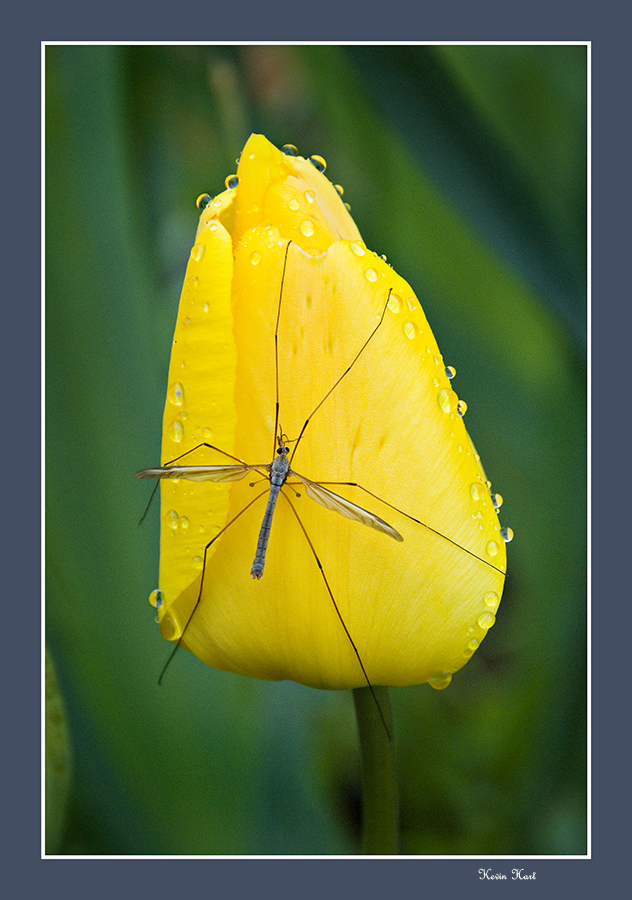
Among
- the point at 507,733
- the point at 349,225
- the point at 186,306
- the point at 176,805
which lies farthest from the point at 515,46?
the point at 176,805

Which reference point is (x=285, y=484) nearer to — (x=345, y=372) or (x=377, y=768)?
(x=345, y=372)

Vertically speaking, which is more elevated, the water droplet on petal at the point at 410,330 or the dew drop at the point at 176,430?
the water droplet on petal at the point at 410,330

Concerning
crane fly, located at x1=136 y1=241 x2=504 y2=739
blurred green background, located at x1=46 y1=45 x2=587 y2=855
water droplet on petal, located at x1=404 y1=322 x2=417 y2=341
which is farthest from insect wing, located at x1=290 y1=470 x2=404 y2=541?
blurred green background, located at x1=46 y1=45 x2=587 y2=855

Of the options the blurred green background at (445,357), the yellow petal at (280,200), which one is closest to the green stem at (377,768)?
the blurred green background at (445,357)

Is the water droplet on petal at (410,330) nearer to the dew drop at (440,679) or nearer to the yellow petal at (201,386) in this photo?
the yellow petal at (201,386)

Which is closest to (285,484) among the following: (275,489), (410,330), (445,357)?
(275,489)

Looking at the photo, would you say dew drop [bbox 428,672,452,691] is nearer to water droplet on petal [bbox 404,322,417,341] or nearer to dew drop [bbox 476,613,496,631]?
dew drop [bbox 476,613,496,631]

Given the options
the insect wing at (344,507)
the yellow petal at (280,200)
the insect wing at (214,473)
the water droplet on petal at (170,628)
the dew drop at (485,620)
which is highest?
the yellow petal at (280,200)

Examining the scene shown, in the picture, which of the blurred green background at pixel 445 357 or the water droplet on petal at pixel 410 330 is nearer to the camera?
the water droplet on petal at pixel 410 330
